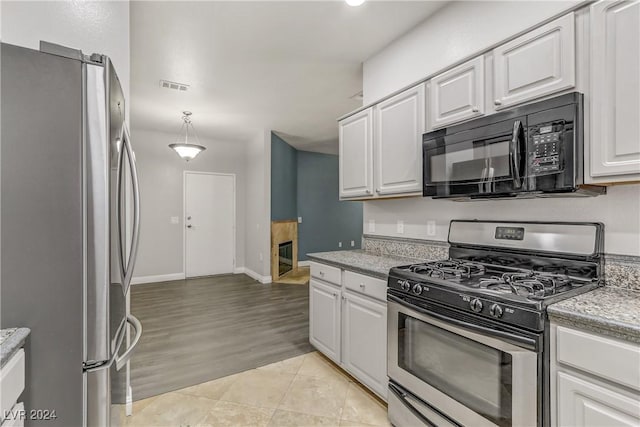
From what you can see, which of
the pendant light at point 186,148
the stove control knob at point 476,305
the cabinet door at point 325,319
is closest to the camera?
the stove control knob at point 476,305

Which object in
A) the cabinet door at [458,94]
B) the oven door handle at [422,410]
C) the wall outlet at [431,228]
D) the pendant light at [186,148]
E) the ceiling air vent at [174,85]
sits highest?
the ceiling air vent at [174,85]

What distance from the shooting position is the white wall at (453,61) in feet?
5.00

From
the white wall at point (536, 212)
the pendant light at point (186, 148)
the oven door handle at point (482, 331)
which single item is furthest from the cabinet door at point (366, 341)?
the pendant light at point (186, 148)

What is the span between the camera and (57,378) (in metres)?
1.01

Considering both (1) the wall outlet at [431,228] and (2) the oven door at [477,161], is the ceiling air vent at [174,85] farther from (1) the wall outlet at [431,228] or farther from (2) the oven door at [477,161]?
(1) the wall outlet at [431,228]

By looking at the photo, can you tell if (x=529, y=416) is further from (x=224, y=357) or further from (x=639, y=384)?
(x=224, y=357)

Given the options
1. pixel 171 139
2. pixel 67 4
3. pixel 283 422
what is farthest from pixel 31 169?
pixel 171 139

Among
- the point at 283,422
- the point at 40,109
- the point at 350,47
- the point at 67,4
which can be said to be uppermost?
the point at 350,47

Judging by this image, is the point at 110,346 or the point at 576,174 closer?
the point at 110,346

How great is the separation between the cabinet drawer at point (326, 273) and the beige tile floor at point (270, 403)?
29.1 inches

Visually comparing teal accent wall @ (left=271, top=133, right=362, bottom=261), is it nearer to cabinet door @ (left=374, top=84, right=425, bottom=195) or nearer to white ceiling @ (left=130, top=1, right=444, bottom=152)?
white ceiling @ (left=130, top=1, right=444, bottom=152)

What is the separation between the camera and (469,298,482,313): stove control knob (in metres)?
1.38

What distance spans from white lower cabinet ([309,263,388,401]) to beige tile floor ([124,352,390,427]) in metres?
0.13

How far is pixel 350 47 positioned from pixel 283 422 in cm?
294
